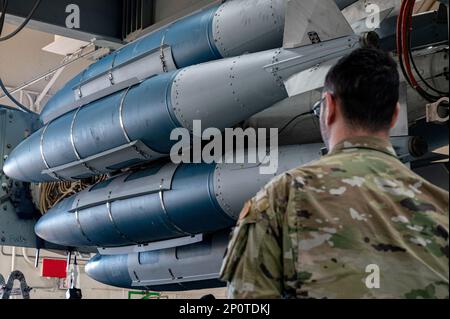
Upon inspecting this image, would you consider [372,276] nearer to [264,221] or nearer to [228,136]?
[264,221]

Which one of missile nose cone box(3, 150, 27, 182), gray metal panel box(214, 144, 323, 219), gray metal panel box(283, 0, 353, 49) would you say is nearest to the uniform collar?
gray metal panel box(283, 0, 353, 49)

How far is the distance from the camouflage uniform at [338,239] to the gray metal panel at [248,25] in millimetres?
3324

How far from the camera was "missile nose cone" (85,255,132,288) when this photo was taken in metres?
6.82

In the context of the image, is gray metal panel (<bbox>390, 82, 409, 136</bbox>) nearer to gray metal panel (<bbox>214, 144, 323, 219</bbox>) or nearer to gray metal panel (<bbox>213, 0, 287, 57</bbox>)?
gray metal panel (<bbox>214, 144, 323, 219</bbox>)

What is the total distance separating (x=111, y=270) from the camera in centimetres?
701

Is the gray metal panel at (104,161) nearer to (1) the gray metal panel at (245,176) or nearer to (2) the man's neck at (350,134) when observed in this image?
(1) the gray metal panel at (245,176)

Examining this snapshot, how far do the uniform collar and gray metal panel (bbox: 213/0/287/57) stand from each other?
319 centimetres

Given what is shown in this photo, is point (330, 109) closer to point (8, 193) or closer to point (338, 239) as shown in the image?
point (338, 239)

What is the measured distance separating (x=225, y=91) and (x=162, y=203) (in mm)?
1147

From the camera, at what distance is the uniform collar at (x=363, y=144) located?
1.85m

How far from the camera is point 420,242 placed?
5.72 feet
